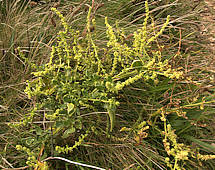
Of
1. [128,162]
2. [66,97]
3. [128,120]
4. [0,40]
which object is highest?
[0,40]

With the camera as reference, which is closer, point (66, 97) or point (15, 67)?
point (66, 97)

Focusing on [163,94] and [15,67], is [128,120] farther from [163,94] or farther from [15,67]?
[15,67]

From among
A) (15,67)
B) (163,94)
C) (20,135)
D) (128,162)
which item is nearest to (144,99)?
(163,94)

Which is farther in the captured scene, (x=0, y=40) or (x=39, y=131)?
(x=0, y=40)

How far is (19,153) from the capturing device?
4.09 feet

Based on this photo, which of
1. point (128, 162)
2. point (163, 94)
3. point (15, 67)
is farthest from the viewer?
point (15, 67)

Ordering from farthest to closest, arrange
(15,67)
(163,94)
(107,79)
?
(15,67), (163,94), (107,79)

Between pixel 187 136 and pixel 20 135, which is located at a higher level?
pixel 20 135

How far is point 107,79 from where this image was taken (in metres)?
1.03

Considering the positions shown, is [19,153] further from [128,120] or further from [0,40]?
[0,40]

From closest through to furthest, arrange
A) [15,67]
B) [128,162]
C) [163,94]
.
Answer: [128,162] < [163,94] < [15,67]

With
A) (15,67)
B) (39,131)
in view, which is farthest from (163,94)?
(15,67)

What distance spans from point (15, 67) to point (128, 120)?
0.84 meters

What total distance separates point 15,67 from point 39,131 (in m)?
0.65
